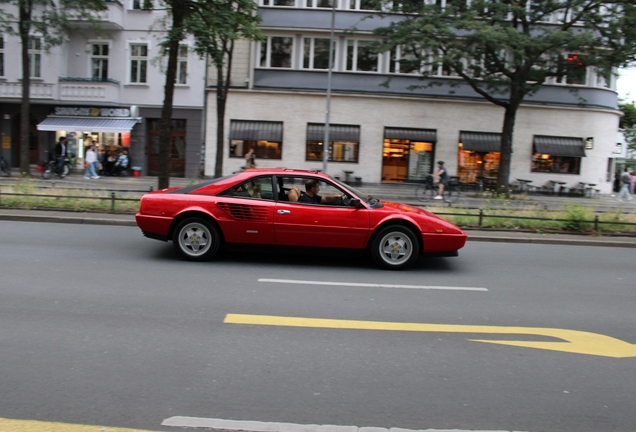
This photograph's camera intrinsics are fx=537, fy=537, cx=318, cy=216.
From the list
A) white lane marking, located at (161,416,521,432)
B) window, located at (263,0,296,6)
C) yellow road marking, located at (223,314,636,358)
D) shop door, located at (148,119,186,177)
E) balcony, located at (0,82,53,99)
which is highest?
A: window, located at (263,0,296,6)

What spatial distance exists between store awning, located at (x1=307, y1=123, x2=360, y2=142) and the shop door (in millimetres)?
7153

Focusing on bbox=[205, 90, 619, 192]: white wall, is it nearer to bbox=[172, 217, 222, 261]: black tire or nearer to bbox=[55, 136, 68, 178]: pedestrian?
bbox=[55, 136, 68, 178]: pedestrian

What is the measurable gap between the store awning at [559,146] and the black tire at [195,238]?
1011 inches

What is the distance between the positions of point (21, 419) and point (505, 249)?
9.48 m

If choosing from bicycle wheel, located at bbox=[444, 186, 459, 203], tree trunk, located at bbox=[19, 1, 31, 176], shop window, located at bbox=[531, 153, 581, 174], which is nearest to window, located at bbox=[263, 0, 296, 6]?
tree trunk, located at bbox=[19, 1, 31, 176]

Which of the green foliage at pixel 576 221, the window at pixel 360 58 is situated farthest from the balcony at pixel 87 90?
the green foliage at pixel 576 221

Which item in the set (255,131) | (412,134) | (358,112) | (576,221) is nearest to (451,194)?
(412,134)

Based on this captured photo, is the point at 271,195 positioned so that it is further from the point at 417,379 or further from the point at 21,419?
the point at 21,419

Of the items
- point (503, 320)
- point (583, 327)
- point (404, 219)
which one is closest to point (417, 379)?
point (503, 320)

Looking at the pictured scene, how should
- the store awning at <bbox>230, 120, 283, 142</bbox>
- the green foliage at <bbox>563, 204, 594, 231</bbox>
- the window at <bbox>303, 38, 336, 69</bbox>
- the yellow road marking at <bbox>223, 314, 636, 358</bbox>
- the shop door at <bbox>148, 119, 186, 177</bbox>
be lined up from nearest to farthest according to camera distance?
the yellow road marking at <bbox>223, 314, 636, 358</bbox>, the green foliage at <bbox>563, 204, 594, 231</bbox>, the store awning at <bbox>230, 120, 283, 142</bbox>, the window at <bbox>303, 38, 336, 69</bbox>, the shop door at <bbox>148, 119, 186, 177</bbox>

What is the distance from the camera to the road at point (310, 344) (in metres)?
3.66

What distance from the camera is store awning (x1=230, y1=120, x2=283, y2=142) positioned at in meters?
29.6

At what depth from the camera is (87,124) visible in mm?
29109

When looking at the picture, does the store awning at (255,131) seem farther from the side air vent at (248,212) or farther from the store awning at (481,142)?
the side air vent at (248,212)
